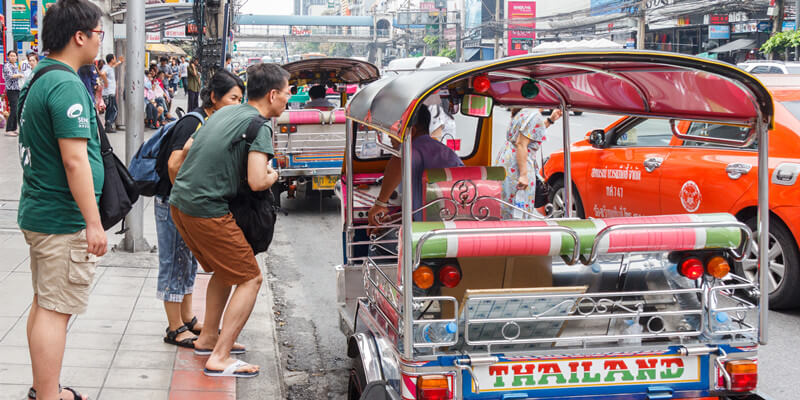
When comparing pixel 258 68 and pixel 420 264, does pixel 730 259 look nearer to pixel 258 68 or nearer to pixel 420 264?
pixel 420 264

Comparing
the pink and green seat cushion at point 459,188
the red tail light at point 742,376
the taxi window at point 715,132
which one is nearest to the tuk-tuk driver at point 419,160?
the pink and green seat cushion at point 459,188

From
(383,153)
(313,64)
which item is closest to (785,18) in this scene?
(313,64)

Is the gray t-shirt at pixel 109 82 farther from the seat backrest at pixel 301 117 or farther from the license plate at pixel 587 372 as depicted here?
the license plate at pixel 587 372

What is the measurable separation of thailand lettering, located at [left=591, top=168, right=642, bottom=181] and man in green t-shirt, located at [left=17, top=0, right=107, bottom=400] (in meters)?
5.31

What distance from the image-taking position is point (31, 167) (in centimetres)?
385

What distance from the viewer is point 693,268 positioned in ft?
12.8

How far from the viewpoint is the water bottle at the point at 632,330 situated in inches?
149

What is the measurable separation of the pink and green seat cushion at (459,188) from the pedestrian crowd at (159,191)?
0.90 metres

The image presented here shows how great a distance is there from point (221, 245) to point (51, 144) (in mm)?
1166

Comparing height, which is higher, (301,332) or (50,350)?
(50,350)

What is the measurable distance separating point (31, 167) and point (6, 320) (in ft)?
7.36

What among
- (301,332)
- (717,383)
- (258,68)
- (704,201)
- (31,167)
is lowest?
(301,332)

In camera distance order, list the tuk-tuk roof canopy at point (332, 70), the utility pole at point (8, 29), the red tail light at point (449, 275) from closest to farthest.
Answer: 1. the red tail light at point (449, 275)
2. the tuk-tuk roof canopy at point (332, 70)
3. the utility pole at point (8, 29)

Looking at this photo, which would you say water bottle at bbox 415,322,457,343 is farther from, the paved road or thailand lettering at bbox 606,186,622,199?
thailand lettering at bbox 606,186,622,199
